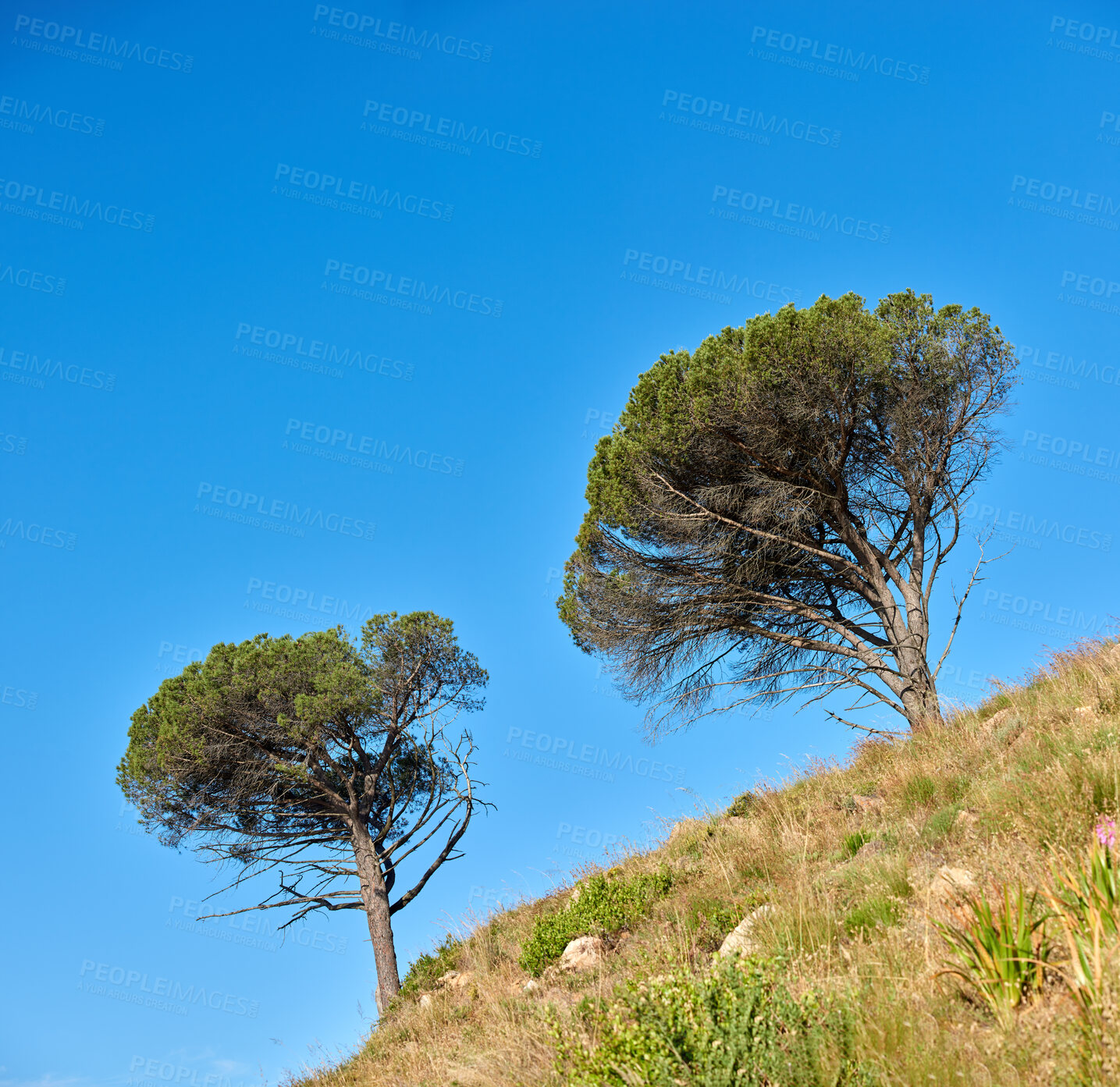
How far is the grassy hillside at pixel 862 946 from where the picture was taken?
3.03 meters

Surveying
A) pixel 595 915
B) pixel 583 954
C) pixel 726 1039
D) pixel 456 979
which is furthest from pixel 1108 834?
pixel 456 979

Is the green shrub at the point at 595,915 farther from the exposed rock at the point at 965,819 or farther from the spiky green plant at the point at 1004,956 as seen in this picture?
the spiky green plant at the point at 1004,956

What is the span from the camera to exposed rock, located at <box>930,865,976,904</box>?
401cm

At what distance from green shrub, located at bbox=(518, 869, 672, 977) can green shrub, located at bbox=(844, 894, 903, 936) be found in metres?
3.18

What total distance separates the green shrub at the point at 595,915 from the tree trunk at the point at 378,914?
6.78 metres

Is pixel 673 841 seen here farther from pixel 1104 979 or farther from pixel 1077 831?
pixel 1104 979

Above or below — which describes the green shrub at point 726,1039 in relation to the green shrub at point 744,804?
below

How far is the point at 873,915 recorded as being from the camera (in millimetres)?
4562

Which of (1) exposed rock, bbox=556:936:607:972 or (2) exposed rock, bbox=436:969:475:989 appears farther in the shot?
(2) exposed rock, bbox=436:969:475:989

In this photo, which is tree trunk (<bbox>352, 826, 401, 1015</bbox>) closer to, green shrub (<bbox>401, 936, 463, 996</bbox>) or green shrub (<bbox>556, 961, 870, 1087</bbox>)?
green shrub (<bbox>401, 936, 463, 996</bbox>)

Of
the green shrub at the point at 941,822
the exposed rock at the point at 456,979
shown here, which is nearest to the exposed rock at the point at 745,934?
the green shrub at the point at 941,822

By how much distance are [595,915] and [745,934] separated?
3.05 meters

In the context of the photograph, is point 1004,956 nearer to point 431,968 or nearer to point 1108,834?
point 1108,834

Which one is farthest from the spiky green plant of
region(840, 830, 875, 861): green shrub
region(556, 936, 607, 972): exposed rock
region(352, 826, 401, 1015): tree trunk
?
region(352, 826, 401, 1015): tree trunk
